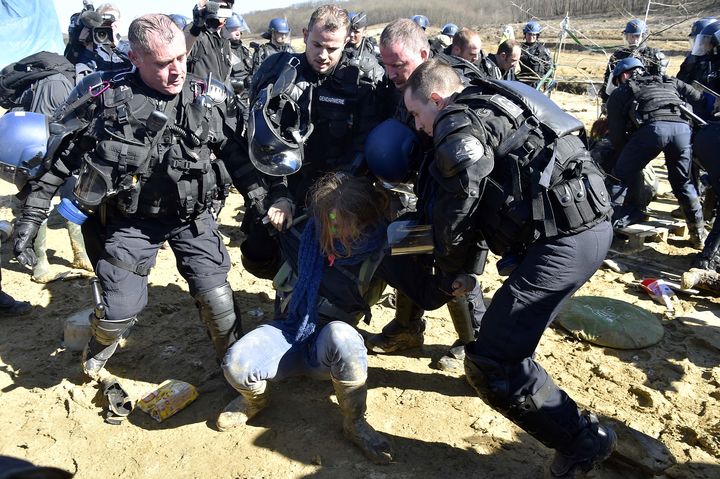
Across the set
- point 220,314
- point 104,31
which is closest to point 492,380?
point 220,314

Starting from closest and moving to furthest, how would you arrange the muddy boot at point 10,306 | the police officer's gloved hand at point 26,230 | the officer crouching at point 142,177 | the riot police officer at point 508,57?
1. the officer crouching at point 142,177
2. the police officer's gloved hand at point 26,230
3. the muddy boot at point 10,306
4. the riot police officer at point 508,57

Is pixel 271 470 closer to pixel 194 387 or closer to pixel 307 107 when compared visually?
pixel 194 387

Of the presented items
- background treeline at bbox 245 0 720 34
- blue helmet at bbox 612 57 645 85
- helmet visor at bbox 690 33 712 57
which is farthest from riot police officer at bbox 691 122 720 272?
background treeline at bbox 245 0 720 34

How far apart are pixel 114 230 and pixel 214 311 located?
71 centimetres

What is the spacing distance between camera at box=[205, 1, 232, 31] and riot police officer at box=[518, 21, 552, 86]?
6369 millimetres

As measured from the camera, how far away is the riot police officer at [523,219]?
8.31 ft

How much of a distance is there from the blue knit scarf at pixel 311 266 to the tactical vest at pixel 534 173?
670mm

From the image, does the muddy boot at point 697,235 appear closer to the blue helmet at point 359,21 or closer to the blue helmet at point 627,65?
the blue helmet at point 627,65

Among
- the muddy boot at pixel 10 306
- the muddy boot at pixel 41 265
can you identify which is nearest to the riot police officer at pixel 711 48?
the muddy boot at pixel 41 265

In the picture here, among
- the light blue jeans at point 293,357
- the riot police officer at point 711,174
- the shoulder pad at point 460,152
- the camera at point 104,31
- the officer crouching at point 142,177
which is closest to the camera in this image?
the shoulder pad at point 460,152

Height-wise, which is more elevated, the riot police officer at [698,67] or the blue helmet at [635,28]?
the blue helmet at [635,28]

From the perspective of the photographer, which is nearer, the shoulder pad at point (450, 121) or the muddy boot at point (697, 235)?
the shoulder pad at point (450, 121)

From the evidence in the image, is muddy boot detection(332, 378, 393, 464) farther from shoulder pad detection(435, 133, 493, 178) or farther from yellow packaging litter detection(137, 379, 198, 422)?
shoulder pad detection(435, 133, 493, 178)

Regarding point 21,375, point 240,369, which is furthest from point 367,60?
point 21,375
